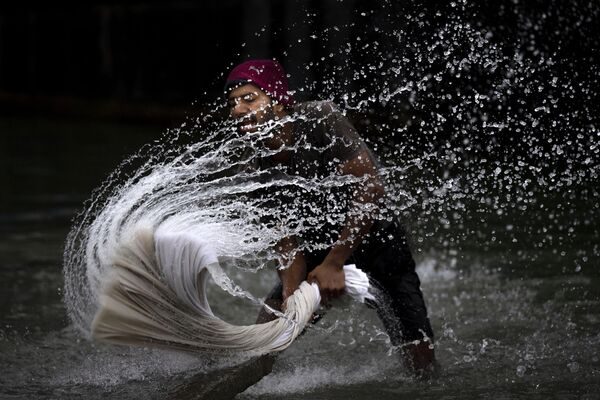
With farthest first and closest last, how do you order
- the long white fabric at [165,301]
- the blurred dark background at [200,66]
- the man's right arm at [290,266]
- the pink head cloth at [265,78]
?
the blurred dark background at [200,66] < the man's right arm at [290,266] < the pink head cloth at [265,78] < the long white fabric at [165,301]

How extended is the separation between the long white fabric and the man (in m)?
0.53

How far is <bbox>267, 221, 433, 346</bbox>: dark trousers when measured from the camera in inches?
187

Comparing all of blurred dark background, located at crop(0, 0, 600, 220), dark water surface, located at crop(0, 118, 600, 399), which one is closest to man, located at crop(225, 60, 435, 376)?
dark water surface, located at crop(0, 118, 600, 399)

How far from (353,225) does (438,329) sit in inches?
58.5

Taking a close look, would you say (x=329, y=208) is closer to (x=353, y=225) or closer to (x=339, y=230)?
(x=339, y=230)

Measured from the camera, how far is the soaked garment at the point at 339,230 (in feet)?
14.9

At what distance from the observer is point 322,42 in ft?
44.5

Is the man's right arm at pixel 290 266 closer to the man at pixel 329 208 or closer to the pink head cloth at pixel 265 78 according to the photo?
the man at pixel 329 208

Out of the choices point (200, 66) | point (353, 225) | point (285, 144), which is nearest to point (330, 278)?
point (353, 225)

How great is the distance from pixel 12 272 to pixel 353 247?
3.48 meters

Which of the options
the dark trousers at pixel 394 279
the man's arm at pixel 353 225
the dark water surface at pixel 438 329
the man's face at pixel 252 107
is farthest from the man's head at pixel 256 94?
the dark water surface at pixel 438 329

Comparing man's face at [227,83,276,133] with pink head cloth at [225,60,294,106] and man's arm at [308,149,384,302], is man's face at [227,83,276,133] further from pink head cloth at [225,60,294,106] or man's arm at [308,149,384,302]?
man's arm at [308,149,384,302]

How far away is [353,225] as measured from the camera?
4.46m

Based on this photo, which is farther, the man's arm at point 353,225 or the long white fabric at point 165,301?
the man's arm at point 353,225
